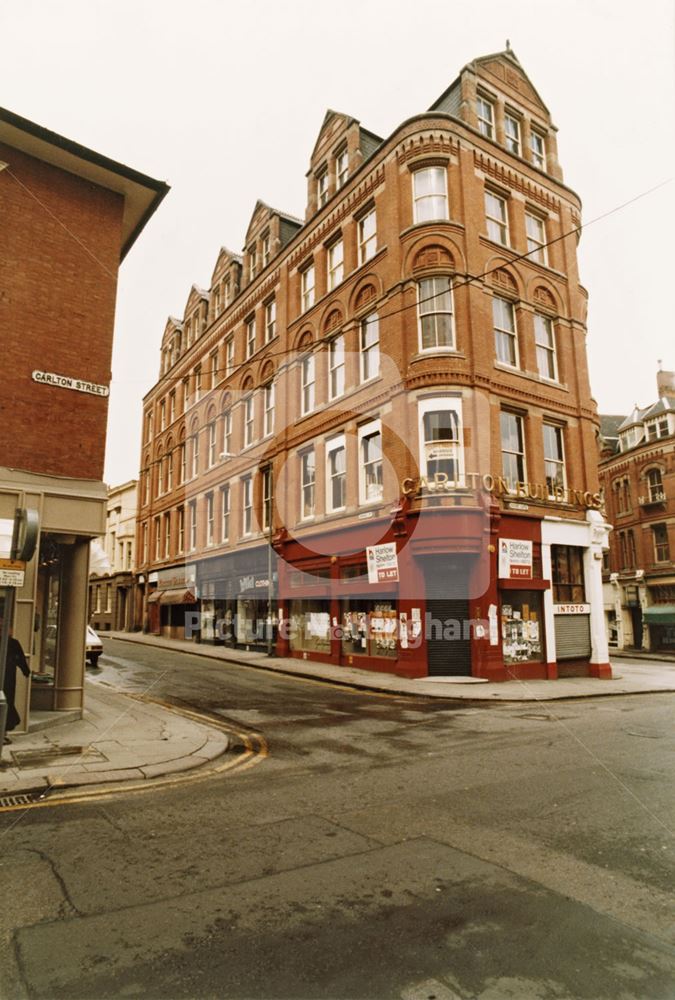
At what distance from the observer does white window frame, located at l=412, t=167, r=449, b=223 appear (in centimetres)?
2078

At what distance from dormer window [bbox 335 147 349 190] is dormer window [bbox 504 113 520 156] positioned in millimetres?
6212

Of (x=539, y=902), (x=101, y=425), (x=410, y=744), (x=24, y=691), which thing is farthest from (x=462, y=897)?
(x=101, y=425)

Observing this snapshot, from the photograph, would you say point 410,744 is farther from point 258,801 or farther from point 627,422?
point 627,422

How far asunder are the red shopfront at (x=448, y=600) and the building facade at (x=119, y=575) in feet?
93.4

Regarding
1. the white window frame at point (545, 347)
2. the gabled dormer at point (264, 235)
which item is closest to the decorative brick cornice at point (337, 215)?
the gabled dormer at point (264, 235)

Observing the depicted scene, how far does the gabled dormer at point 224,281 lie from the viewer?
3456cm

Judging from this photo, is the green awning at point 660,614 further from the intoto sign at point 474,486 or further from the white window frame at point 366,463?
the white window frame at point 366,463

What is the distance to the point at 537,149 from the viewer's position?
24.4m

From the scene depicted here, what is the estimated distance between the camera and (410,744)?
30.7 feet

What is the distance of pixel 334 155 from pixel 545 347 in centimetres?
1207

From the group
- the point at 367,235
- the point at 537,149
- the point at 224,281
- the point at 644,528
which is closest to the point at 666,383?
the point at 644,528

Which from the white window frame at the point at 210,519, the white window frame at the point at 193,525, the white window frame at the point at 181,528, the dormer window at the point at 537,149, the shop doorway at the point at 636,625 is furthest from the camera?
the shop doorway at the point at 636,625

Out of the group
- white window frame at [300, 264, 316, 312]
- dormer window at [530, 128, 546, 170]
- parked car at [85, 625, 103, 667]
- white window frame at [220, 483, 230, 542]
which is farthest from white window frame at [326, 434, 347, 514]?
dormer window at [530, 128, 546, 170]

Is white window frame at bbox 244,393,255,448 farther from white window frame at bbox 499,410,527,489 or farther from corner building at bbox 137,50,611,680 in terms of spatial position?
white window frame at bbox 499,410,527,489
